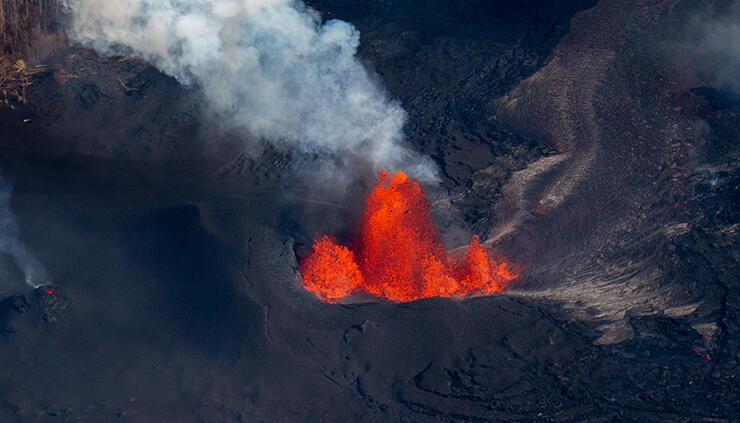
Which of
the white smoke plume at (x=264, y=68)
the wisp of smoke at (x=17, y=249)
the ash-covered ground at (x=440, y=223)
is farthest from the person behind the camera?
the white smoke plume at (x=264, y=68)

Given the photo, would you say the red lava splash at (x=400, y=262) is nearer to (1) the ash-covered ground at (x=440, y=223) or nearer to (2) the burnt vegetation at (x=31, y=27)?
(1) the ash-covered ground at (x=440, y=223)

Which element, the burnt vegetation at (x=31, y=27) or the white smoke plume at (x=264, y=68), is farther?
the burnt vegetation at (x=31, y=27)

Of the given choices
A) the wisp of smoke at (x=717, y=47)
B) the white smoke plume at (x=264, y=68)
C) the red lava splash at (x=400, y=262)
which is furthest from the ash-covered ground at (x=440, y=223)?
the white smoke plume at (x=264, y=68)

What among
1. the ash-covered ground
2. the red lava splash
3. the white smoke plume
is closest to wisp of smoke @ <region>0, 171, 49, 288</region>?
the ash-covered ground

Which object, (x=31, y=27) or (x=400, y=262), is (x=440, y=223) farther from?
(x=31, y=27)

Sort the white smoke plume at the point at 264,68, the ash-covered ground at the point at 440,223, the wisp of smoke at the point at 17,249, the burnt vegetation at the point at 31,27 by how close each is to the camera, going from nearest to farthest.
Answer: the ash-covered ground at the point at 440,223
the wisp of smoke at the point at 17,249
the white smoke plume at the point at 264,68
the burnt vegetation at the point at 31,27

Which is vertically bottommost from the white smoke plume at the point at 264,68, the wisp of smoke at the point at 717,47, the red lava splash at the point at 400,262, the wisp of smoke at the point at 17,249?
the wisp of smoke at the point at 17,249

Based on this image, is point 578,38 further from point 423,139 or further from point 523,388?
point 523,388

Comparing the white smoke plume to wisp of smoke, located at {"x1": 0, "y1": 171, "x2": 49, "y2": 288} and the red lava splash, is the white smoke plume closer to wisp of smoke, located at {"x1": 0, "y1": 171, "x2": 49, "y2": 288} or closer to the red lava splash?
the red lava splash

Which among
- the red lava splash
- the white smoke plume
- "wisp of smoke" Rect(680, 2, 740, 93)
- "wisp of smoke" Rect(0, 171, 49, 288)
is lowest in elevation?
"wisp of smoke" Rect(0, 171, 49, 288)
